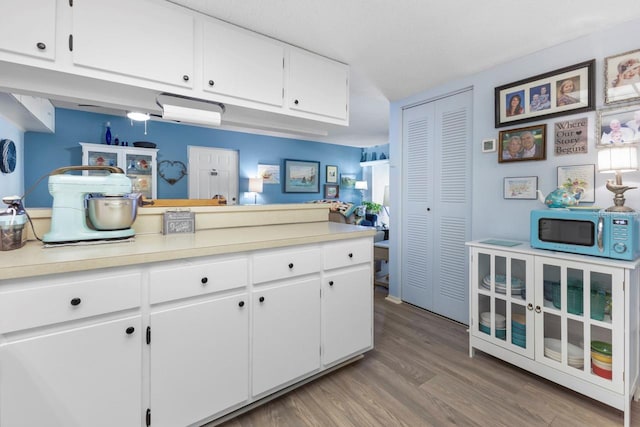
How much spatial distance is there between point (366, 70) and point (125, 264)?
239 centimetres

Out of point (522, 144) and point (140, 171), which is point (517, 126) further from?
point (140, 171)

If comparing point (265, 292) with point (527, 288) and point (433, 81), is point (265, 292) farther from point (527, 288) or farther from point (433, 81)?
point (433, 81)

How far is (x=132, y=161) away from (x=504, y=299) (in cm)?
493

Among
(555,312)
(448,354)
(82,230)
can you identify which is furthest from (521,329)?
(82,230)

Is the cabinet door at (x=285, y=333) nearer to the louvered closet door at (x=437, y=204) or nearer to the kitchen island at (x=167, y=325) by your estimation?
the kitchen island at (x=167, y=325)

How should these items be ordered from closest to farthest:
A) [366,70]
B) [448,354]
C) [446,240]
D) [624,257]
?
[624,257] < [448,354] < [366,70] < [446,240]

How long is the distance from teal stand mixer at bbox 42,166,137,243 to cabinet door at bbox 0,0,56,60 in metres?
0.57

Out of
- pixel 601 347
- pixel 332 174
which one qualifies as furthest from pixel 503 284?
pixel 332 174

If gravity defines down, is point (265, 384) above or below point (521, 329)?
below

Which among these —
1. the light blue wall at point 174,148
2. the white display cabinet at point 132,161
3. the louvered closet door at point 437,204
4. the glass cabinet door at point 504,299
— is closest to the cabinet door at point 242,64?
the louvered closet door at point 437,204

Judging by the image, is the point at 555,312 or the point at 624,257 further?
the point at 555,312

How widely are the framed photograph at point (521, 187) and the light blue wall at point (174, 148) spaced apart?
472 centimetres

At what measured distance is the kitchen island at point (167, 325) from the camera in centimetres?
101

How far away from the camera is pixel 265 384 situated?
156 centimetres
